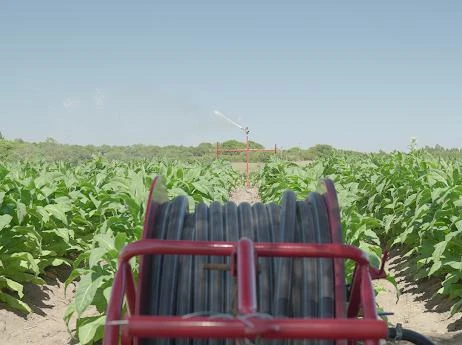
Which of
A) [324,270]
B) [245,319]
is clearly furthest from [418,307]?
[245,319]

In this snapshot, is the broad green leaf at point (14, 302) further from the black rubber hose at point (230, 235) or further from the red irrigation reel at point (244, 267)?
the black rubber hose at point (230, 235)

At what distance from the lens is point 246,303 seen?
73.4 inches

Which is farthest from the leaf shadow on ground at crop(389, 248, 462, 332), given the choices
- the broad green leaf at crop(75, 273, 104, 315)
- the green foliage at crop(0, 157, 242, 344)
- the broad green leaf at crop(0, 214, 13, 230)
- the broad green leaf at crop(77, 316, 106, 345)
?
the broad green leaf at crop(0, 214, 13, 230)

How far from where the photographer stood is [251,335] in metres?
1.74

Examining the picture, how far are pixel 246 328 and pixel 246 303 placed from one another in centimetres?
13

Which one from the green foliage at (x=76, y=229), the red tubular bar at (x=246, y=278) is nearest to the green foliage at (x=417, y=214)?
the green foliage at (x=76, y=229)

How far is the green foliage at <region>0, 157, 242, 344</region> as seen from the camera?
15.0 ft

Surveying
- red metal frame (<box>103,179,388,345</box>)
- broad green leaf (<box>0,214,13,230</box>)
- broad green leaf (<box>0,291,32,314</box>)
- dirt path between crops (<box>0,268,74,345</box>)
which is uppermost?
broad green leaf (<box>0,214,13,230</box>)

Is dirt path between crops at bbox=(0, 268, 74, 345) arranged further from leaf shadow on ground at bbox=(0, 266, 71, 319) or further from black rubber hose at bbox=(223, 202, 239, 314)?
black rubber hose at bbox=(223, 202, 239, 314)

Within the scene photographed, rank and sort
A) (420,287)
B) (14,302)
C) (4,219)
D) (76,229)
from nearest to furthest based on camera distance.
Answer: (4,219), (14,302), (420,287), (76,229)

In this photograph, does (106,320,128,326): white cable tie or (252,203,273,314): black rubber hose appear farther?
(252,203,273,314): black rubber hose

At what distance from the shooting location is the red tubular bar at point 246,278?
1859 millimetres

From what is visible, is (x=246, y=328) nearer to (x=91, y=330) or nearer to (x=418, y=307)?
(x=91, y=330)

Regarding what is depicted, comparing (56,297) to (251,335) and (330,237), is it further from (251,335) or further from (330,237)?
(251,335)
